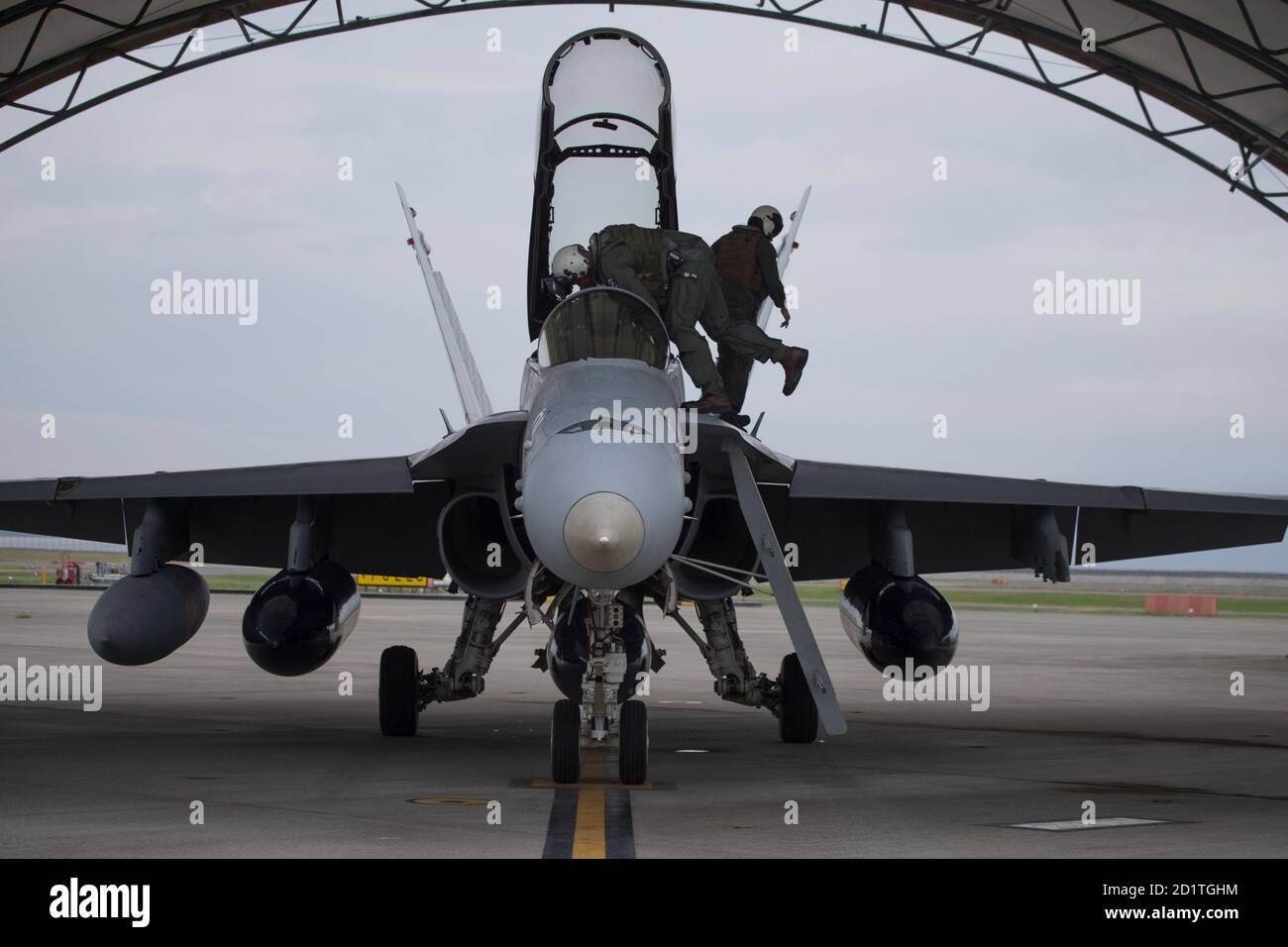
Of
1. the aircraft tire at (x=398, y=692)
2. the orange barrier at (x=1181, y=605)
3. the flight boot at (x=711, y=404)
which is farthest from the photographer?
the orange barrier at (x=1181, y=605)

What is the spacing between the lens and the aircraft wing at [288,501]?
9.41m

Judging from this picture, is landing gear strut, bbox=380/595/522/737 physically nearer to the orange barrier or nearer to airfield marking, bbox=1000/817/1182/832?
airfield marking, bbox=1000/817/1182/832

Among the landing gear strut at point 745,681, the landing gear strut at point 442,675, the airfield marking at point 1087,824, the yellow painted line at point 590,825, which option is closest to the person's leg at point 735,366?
the landing gear strut at point 745,681

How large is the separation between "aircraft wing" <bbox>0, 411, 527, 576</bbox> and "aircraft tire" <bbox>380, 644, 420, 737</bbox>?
79 cm

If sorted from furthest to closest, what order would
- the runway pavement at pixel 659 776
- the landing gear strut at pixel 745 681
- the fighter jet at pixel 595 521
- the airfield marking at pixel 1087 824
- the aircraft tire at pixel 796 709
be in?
the aircraft tire at pixel 796 709 → the landing gear strut at pixel 745 681 → the fighter jet at pixel 595 521 → the airfield marking at pixel 1087 824 → the runway pavement at pixel 659 776

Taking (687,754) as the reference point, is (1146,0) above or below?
above

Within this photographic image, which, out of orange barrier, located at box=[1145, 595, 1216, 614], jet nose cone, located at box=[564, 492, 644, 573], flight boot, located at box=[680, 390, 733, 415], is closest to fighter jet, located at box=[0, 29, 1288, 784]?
jet nose cone, located at box=[564, 492, 644, 573]

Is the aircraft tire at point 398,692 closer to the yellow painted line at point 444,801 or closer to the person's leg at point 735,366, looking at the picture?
the person's leg at point 735,366

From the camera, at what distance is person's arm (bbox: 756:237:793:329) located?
33.3 feet

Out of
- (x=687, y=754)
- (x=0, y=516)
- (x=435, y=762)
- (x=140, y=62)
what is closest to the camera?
(x=435, y=762)

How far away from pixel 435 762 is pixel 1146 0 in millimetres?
12880

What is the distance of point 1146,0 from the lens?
1759 centimetres
